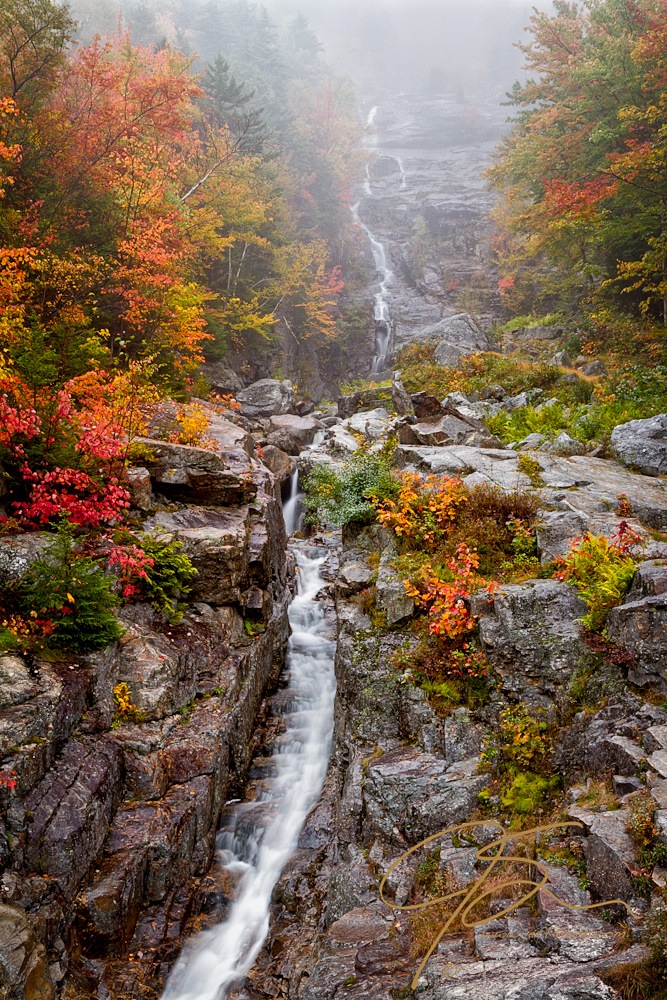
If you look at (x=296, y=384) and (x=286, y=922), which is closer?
(x=286, y=922)

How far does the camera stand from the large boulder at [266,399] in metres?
26.6

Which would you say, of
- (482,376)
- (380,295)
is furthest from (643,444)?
(380,295)

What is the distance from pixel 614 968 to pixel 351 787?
13.6 feet

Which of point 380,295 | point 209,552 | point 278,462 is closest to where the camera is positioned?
point 209,552

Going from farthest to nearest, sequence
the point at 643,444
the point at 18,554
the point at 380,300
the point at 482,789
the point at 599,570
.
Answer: the point at 380,300 < the point at 643,444 < the point at 18,554 < the point at 599,570 < the point at 482,789

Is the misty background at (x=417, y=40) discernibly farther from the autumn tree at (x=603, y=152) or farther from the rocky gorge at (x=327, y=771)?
the rocky gorge at (x=327, y=771)

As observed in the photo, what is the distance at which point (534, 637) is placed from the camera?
673 centimetres

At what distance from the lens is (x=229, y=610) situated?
10.4 metres

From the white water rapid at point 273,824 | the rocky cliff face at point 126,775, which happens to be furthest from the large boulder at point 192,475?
the white water rapid at point 273,824

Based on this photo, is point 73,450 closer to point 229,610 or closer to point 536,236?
point 229,610

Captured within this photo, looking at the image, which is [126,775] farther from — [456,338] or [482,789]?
[456,338]

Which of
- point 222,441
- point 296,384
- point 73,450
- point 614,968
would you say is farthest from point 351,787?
point 296,384

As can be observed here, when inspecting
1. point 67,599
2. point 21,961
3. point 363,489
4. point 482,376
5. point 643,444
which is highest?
point 482,376

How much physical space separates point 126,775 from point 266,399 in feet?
71.5
